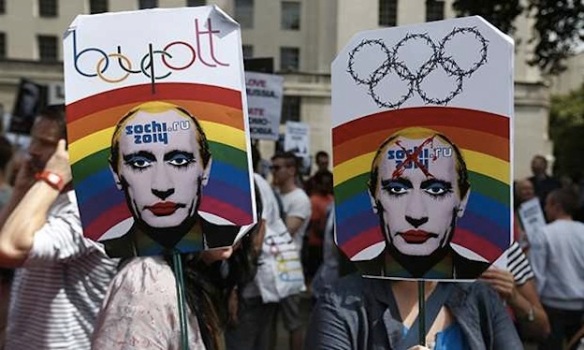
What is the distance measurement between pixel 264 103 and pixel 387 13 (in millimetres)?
4830

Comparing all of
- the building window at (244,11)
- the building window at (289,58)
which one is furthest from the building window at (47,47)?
the building window at (244,11)

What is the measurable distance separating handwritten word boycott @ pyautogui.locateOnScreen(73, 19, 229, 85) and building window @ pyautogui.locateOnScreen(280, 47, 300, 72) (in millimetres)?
8018

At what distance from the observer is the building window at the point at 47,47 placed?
119 ft

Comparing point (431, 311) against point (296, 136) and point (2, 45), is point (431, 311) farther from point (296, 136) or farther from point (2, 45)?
point (2, 45)

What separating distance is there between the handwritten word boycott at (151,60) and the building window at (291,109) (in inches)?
589

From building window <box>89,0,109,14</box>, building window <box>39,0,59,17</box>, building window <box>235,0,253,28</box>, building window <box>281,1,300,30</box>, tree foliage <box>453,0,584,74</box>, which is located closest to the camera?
building window <box>281,1,300,30</box>

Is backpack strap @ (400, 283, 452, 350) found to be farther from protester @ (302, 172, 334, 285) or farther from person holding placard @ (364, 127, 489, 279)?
protester @ (302, 172, 334, 285)

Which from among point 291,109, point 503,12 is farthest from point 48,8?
point 503,12

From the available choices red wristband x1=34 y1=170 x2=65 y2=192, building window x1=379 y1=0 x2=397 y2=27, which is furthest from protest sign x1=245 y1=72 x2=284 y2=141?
red wristband x1=34 y1=170 x2=65 y2=192

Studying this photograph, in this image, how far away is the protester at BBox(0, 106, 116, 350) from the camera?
10.2ft

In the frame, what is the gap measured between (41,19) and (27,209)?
34885mm

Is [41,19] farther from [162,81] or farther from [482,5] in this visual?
[162,81]

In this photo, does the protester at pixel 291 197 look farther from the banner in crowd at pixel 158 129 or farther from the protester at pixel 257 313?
the banner in crowd at pixel 158 129

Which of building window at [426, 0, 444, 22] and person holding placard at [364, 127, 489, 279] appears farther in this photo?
building window at [426, 0, 444, 22]
